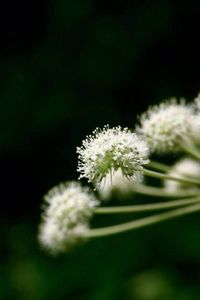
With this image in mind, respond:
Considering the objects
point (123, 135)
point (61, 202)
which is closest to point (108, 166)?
point (123, 135)

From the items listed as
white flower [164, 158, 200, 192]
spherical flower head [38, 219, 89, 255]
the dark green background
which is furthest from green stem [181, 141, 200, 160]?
the dark green background

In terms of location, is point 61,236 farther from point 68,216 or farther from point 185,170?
point 185,170

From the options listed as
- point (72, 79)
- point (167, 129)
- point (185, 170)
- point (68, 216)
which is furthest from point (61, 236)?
point (72, 79)

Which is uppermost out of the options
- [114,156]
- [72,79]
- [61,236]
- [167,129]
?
[72,79]

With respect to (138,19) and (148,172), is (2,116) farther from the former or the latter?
(148,172)

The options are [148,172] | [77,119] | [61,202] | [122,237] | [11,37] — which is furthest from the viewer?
[11,37]
